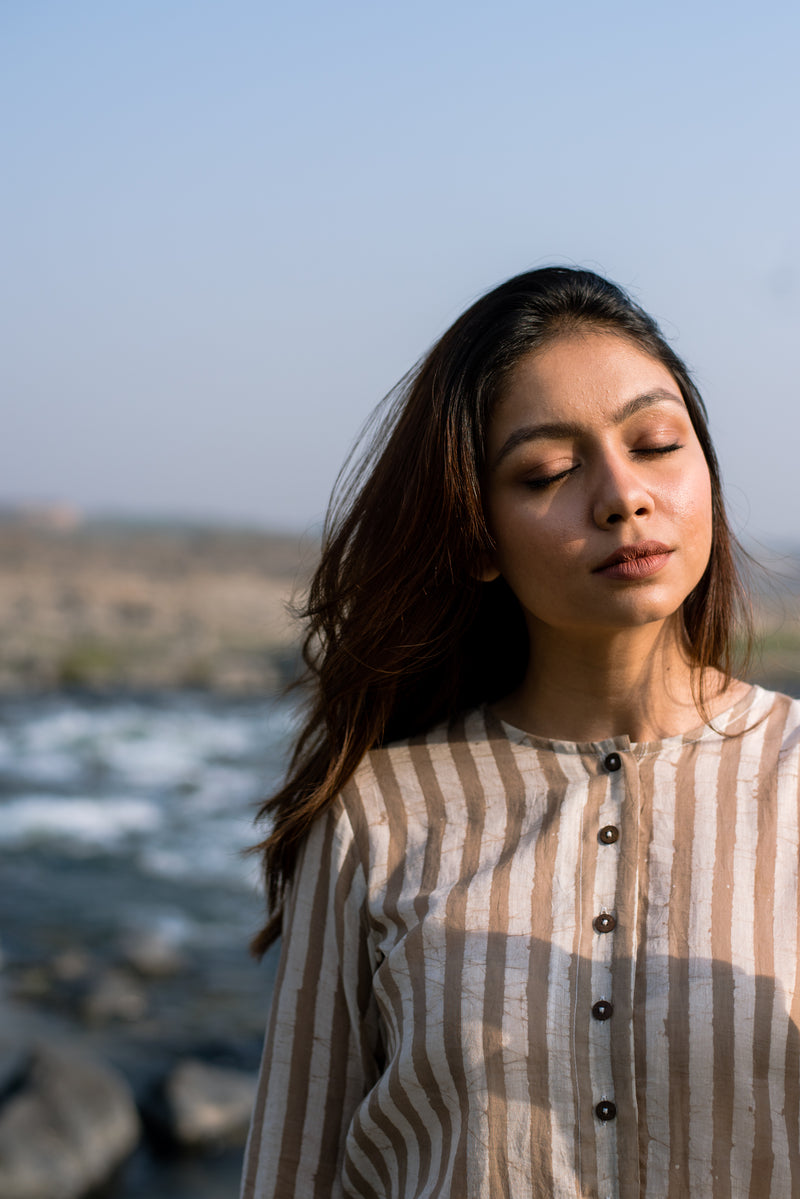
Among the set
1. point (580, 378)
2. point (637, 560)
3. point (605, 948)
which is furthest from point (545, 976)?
point (580, 378)

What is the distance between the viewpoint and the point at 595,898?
162 cm

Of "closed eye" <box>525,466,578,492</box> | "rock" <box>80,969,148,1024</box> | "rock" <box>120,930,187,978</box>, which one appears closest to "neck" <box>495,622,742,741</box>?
"closed eye" <box>525,466,578,492</box>

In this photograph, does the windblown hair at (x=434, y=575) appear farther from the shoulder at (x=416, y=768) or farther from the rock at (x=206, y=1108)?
the rock at (x=206, y=1108)

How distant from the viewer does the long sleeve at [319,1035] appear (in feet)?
5.78

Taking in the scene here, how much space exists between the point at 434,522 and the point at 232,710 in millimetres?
16026

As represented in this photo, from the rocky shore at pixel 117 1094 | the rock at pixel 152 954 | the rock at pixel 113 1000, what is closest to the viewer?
the rocky shore at pixel 117 1094

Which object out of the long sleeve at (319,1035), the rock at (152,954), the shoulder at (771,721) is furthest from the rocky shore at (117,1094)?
the shoulder at (771,721)

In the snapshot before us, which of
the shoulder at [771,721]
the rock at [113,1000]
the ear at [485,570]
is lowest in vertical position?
the rock at [113,1000]

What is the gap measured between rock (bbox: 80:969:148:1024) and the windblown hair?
513 cm

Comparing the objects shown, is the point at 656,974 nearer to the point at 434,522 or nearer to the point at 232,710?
the point at 434,522

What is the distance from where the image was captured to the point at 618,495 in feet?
5.23

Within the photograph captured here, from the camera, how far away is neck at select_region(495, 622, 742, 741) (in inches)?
68.2

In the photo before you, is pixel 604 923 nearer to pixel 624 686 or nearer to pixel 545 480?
pixel 624 686

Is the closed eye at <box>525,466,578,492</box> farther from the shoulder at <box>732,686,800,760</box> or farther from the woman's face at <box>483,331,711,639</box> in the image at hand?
the shoulder at <box>732,686,800,760</box>
